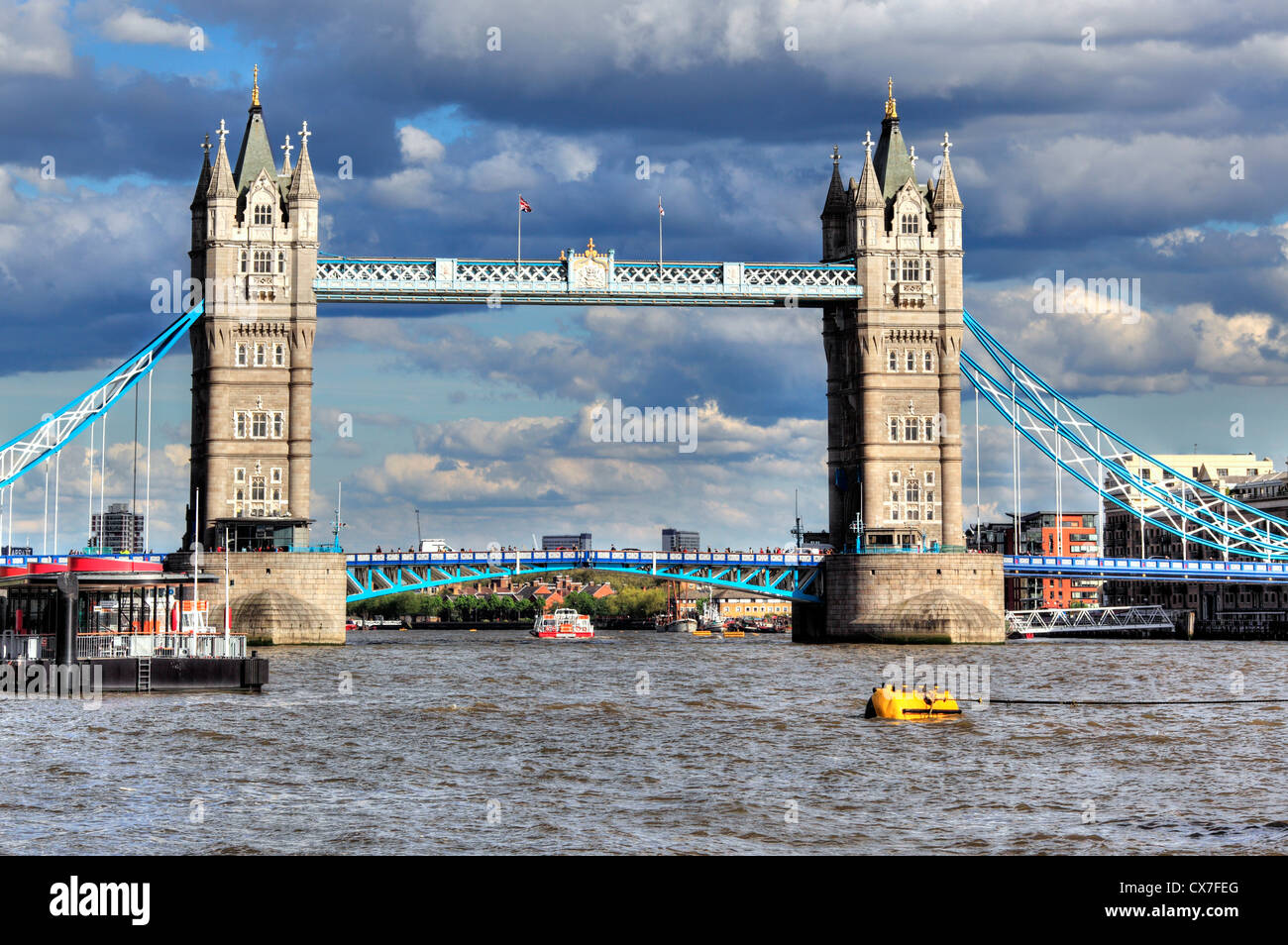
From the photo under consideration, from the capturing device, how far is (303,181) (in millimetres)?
119000

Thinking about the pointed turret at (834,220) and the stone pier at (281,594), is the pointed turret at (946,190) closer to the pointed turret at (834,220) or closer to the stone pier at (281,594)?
the pointed turret at (834,220)

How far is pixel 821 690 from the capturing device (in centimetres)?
7125

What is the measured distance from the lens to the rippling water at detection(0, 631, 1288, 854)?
30.9 m

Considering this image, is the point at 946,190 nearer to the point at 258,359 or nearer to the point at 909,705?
the point at 258,359

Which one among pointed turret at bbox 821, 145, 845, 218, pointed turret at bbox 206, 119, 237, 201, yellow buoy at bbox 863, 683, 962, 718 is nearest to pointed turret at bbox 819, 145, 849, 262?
pointed turret at bbox 821, 145, 845, 218

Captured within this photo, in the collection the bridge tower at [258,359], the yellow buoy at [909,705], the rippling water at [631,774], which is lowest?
the rippling water at [631,774]

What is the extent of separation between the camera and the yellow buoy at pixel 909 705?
182 feet

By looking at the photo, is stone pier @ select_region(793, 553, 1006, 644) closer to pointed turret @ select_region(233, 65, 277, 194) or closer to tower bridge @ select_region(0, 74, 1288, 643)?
tower bridge @ select_region(0, 74, 1288, 643)

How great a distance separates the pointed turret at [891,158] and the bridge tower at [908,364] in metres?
2.08

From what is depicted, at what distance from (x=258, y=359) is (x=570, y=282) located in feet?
72.5

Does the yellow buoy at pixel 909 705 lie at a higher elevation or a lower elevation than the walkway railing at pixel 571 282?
lower


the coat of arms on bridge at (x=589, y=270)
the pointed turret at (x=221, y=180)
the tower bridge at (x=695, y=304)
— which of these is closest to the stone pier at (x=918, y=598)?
the tower bridge at (x=695, y=304)
